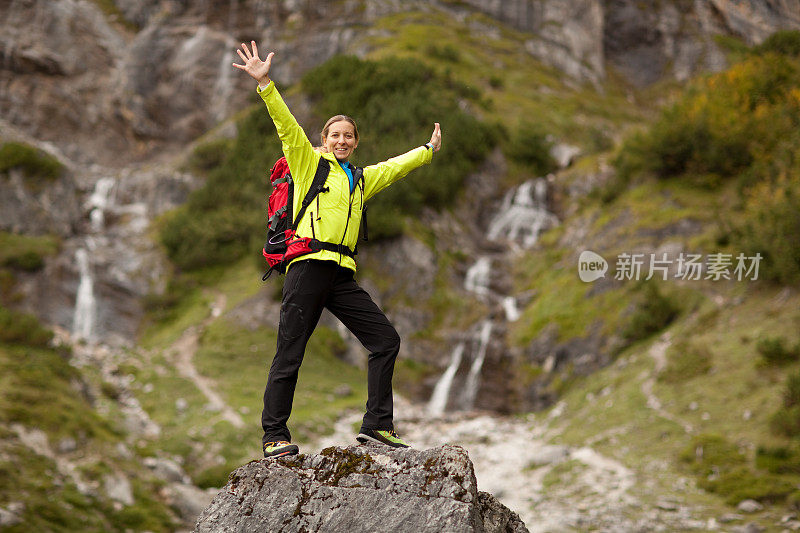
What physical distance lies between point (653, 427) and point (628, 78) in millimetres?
73056

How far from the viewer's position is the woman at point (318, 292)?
19.5ft

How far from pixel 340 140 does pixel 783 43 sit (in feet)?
104

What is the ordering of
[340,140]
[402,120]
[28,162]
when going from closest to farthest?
1. [340,140]
2. [28,162]
3. [402,120]

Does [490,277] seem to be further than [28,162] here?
No

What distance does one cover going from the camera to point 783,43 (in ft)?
101

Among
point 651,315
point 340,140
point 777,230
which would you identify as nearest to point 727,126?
point 777,230

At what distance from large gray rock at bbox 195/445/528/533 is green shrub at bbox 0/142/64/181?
40.2 meters

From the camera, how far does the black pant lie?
19.6 feet

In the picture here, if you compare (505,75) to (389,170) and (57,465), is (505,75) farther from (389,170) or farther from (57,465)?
(389,170)

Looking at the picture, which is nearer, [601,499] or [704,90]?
[601,499]

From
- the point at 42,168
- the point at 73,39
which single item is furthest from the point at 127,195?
the point at 73,39

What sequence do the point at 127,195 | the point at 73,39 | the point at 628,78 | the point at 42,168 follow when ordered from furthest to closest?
the point at 628,78 < the point at 73,39 < the point at 127,195 < the point at 42,168

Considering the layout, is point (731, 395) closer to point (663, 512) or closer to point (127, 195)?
point (663, 512)

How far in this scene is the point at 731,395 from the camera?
16625 mm
